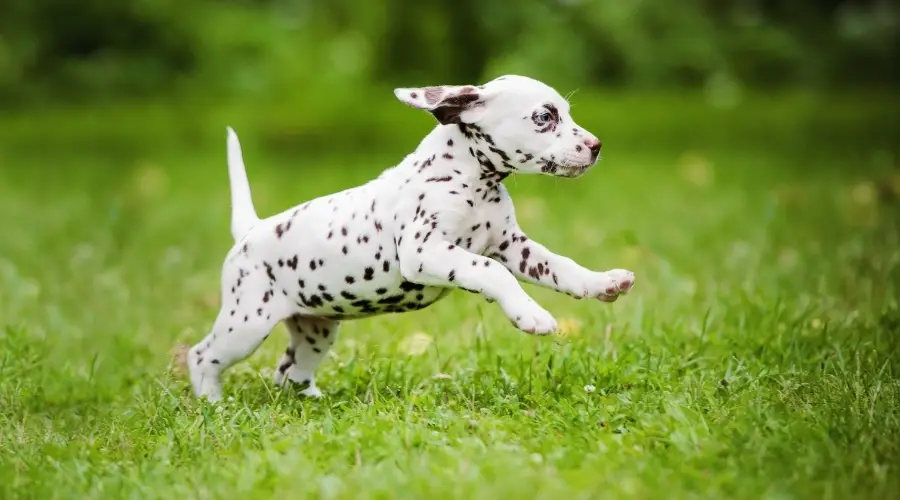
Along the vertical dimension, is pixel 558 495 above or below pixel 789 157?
above

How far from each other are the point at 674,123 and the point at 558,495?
1129cm

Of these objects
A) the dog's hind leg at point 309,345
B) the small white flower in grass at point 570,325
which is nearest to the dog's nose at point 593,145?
the small white flower in grass at point 570,325

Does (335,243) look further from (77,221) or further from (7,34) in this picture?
(7,34)

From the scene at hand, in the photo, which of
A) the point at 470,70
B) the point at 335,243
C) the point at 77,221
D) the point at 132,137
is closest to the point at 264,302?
the point at 335,243

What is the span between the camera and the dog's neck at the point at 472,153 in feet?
12.4

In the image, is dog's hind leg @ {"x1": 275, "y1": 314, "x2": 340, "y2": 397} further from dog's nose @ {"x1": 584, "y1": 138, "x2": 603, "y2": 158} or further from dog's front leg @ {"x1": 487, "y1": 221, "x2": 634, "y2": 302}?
dog's nose @ {"x1": 584, "y1": 138, "x2": 603, "y2": 158}

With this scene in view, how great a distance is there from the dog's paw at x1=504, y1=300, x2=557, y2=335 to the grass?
1.06ft

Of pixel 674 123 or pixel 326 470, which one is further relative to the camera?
pixel 674 123

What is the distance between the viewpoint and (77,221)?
8508 millimetres

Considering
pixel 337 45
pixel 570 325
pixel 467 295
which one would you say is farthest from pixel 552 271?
pixel 337 45

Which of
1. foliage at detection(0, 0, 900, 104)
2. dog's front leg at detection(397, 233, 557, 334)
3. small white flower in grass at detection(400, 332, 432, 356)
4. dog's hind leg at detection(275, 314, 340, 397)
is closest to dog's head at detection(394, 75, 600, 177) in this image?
dog's front leg at detection(397, 233, 557, 334)

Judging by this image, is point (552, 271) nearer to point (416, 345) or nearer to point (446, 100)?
point (446, 100)

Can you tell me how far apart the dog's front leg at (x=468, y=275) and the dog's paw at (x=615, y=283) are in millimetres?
266

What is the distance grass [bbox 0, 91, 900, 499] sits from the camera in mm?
3180
